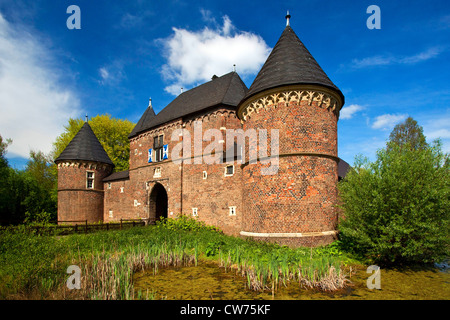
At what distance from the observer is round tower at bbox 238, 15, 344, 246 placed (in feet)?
34.4

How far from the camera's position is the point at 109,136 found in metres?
34.5

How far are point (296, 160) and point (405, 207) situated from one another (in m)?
3.99

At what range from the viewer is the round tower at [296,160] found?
34.4 ft

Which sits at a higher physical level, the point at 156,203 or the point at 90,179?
the point at 90,179

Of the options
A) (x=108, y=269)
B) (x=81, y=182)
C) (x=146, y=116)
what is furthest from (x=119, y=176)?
(x=108, y=269)

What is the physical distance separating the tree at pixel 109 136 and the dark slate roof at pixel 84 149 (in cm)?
737

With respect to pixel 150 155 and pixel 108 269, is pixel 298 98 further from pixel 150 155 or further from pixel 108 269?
pixel 150 155

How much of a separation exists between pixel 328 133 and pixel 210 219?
8282 millimetres

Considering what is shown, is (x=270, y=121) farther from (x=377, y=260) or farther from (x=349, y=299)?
(x=349, y=299)

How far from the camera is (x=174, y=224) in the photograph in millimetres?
16969

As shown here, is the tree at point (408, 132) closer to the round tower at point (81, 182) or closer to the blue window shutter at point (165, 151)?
the blue window shutter at point (165, 151)

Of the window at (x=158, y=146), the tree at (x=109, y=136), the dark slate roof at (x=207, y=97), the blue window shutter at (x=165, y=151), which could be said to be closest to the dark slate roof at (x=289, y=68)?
the dark slate roof at (x=207, y=97)

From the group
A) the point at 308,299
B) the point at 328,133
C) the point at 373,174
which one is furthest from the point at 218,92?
the point at 308,299

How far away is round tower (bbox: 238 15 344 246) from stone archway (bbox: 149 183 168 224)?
11.0 meters
